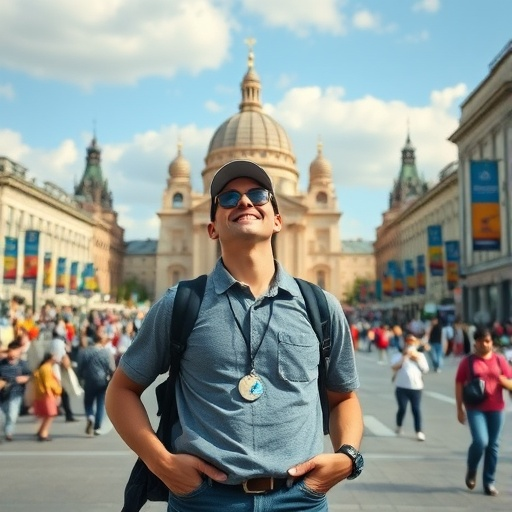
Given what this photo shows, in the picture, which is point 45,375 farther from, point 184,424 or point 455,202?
point 455,202

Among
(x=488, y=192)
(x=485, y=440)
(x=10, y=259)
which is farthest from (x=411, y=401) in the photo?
(x=10, y=259)

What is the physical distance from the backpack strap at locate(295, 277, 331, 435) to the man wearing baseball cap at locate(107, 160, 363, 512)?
1.1 inches

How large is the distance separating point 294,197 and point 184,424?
10038 centimetres

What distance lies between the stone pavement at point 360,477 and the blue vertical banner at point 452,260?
29896mm

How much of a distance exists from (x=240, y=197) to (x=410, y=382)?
916 cm

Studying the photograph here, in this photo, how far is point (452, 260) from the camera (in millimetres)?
42219

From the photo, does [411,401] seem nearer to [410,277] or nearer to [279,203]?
[410,277]

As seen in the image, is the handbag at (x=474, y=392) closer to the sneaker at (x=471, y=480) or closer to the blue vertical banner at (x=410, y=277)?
the sneaker at (x=471, y=480)

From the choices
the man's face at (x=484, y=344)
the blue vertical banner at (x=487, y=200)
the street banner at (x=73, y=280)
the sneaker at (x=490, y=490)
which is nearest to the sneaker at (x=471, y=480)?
the sneaker at (x=490, y=490)

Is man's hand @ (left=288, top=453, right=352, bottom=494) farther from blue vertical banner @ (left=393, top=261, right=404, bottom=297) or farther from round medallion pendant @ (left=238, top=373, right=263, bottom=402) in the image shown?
blue vertical banner @ (left=393, top=261, right=404, bottom=297)

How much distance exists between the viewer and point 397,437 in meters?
11.3

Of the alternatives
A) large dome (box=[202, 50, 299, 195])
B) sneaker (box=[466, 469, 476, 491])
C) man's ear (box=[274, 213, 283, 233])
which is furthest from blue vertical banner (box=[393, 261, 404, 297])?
man's ear (box=[274, 213, 283, 233])

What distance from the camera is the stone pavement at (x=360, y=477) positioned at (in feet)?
23.2

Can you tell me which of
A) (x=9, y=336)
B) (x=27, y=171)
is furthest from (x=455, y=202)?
(x=9, y=336)
